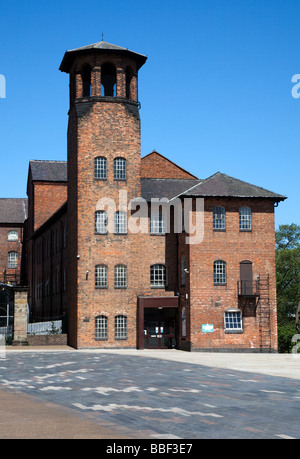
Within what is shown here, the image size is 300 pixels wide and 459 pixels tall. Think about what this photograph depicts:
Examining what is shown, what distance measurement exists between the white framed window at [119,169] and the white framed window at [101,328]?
29.5 feet

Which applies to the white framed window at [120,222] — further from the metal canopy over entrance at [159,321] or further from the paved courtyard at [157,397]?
the paved courtyard at [157,397]

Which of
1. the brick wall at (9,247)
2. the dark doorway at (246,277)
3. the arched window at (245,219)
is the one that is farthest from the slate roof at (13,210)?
the dark doorway at (246,277)

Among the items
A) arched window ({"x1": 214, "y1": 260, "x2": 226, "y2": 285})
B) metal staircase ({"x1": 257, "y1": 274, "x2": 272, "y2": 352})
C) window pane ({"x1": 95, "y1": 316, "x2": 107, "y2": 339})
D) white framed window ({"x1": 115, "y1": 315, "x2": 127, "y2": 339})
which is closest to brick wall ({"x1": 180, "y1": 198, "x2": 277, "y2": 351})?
metal staircase ({"x1": 257, "y1": 274, "x2": 272, "y2": 352})

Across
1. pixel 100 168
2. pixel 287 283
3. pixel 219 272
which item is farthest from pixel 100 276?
pixel 287 283

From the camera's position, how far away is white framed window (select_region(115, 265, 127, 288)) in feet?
132

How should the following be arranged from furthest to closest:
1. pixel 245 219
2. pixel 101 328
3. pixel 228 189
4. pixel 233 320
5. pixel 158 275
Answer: pixel 158 275 → pixel 101 328 → pixel 228 189 → pixel 245 219 → pixel 233 320

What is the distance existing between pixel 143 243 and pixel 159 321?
16.7ft

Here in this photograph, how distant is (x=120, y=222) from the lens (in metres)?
40.4

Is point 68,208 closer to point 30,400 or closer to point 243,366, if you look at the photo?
point 243,366

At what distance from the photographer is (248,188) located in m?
39.7

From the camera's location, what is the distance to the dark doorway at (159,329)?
40062 millimetres

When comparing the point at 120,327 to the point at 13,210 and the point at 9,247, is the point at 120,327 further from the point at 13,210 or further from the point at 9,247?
the point at 13,210

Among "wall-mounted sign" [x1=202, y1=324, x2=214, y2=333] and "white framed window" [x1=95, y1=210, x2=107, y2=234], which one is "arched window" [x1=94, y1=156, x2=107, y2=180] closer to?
"white framed window" [x1=95, y1=210, x2=107, y2=234]

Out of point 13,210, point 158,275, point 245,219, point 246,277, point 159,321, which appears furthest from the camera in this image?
point 13,210
